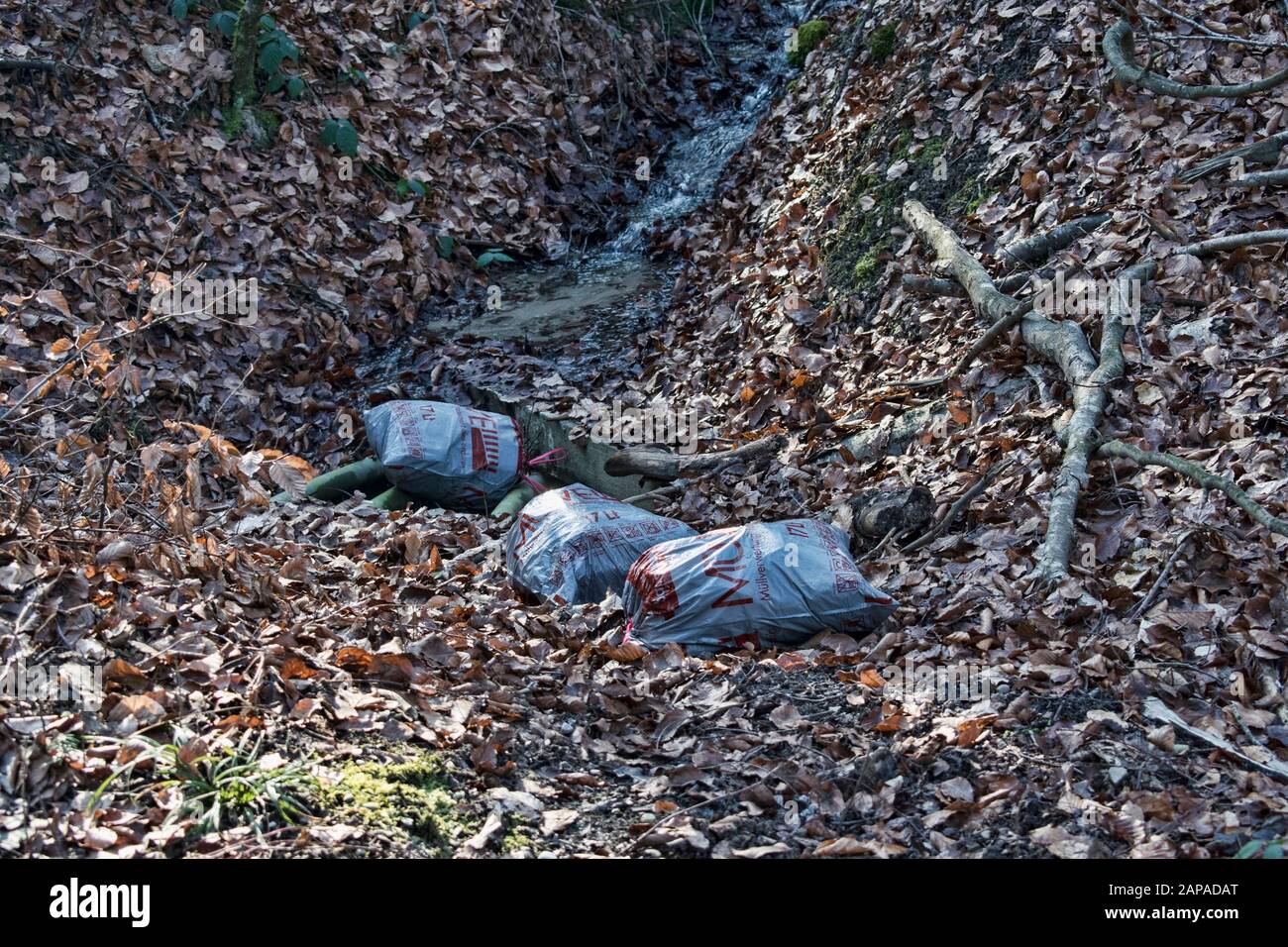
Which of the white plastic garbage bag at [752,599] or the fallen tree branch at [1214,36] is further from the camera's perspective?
the fallen tree branch at [1214,36]

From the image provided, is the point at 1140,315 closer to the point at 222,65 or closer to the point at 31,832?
the point at 31,832

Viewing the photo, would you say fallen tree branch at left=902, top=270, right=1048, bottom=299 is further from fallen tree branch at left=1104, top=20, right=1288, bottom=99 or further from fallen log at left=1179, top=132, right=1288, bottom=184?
fallen tree branch at left=1104, top=20, right=1288, bottom=99

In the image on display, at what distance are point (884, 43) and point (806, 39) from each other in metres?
1.89

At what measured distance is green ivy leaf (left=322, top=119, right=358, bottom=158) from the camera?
26.5 ft

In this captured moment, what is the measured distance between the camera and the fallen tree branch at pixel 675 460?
227 inches

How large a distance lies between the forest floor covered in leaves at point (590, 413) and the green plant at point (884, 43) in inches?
1.5

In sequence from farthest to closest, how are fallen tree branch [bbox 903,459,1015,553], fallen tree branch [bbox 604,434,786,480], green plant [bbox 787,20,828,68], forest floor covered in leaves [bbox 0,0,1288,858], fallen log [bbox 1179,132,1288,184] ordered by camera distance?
green plant [bbox 787,20,828,68]
fallen tree branch [bbox 604,434,786,480]
fallen log [bbox 1179,132,1288,184]
fallen tree branch [bbox 903,459,1015,553]
forest floor covered in leaves [bbox 0,0,1288,858]

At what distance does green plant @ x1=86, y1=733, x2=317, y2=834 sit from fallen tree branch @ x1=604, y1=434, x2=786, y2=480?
3.30 metres

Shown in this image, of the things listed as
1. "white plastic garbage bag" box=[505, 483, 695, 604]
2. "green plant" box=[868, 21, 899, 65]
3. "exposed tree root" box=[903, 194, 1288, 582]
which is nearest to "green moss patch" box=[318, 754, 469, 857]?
"white plastic garbage bag" box=[505, 483, 695, 604]

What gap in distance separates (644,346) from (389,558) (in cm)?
275

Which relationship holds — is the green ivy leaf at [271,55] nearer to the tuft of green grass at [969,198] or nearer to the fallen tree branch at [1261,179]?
the tuft of green grass at [969,198]

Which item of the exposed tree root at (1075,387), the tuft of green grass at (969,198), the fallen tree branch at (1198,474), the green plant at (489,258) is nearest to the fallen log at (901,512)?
the exposed tree root at (1075,387)

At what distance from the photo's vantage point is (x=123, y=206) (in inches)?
283

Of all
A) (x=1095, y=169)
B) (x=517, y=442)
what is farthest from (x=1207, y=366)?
(x=517, y=442)
